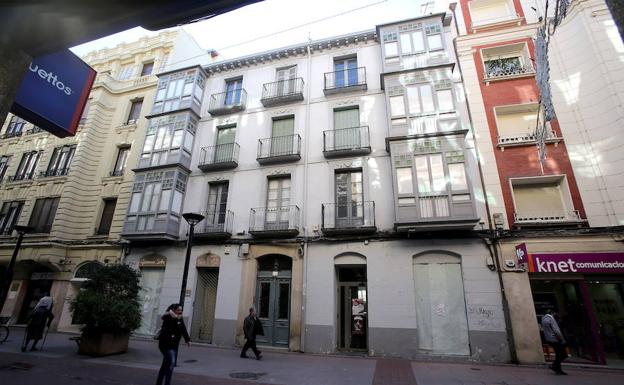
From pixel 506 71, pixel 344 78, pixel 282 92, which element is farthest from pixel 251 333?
pixel 506 71

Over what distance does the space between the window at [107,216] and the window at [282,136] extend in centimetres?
969

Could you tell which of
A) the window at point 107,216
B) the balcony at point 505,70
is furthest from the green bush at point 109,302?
the balcony at point 505,70

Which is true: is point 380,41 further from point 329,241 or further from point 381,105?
point 329,241

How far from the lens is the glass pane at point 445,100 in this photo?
13.0 m

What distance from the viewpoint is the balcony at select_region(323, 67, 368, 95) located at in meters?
15.0

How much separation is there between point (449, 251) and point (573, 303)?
419 cm

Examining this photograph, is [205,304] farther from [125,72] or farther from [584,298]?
[125,72]

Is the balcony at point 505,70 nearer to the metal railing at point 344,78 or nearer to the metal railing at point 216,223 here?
the metal railing at point 344,78

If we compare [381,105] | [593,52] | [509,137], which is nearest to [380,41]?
[381,105]

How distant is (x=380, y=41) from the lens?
15.3 metres

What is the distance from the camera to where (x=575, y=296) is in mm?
10680

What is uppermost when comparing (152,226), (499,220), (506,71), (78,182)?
(506,71)

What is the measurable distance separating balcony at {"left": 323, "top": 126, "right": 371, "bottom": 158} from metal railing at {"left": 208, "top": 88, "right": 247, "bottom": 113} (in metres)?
5.50

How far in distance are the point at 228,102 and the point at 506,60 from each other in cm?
1387
